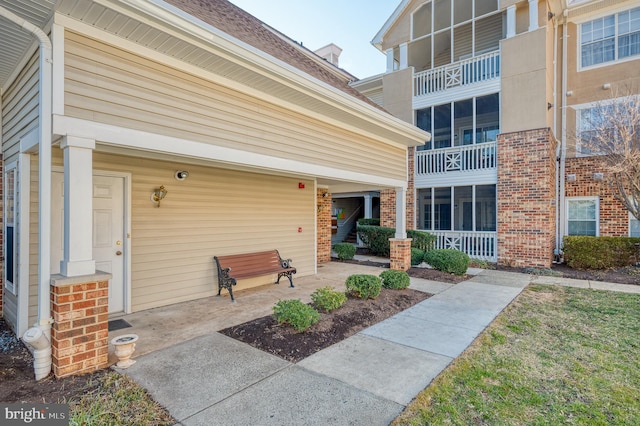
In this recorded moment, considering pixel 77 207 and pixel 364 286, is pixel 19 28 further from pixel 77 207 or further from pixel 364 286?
pixel 364 286

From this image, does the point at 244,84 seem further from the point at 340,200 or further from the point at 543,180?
the point at 340,200

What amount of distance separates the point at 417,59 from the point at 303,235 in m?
9.05

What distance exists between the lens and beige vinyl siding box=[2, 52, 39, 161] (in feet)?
12.2

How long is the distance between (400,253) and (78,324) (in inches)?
298

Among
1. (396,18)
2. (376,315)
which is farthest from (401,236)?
(396,18)

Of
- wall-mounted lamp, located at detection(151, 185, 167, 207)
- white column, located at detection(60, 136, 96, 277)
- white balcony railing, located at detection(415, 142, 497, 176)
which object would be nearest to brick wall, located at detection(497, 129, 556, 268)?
white balcony railing, located at detection(415, 142, 497, 176)

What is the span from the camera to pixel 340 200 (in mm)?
18328

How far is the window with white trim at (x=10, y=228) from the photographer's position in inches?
177

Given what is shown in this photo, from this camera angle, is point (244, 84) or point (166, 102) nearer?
point (166, 102)

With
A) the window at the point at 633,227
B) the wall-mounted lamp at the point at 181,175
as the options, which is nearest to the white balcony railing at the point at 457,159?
the window at the point at 633,227

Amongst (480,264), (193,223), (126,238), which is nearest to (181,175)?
(193,223)

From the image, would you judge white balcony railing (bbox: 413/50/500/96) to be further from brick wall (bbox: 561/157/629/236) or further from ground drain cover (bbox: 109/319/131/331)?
ground drain cover (bbox: 109/319/131/331)

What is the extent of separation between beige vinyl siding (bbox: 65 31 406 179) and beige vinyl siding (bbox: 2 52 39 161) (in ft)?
2.27

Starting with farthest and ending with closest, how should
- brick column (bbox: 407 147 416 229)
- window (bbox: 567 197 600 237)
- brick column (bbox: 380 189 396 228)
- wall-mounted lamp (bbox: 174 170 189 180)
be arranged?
brick column (bbox: 380 189 396 228) → brick column (bbox: 407 147 416 229) → window (bbox: 567 197 600 237) → wall-mounted lamp (bbox: 174 170 189 180)
